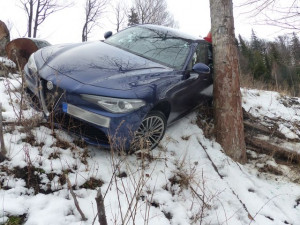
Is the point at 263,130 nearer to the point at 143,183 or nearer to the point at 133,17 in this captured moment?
the point at 143,183

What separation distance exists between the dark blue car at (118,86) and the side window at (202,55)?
0.03 metres

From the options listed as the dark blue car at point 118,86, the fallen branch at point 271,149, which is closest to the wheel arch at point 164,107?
the dark blue car at point 118,86

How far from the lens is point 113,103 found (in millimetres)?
2334

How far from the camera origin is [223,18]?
3580 mm

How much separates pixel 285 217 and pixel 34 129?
300 centimetres

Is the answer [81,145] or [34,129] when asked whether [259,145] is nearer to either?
[81,145]

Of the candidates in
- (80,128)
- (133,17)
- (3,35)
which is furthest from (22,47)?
(133,17)

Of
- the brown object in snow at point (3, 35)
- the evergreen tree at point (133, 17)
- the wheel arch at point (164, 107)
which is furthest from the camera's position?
the evergreen tree at point (133, 17)

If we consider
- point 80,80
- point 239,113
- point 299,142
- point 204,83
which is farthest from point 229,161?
point 80,80

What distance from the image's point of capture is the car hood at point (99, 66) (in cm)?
247

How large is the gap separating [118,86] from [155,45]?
1423mm

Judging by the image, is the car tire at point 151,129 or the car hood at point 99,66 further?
the car tire at point 151,129

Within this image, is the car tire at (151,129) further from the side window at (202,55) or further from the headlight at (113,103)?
the side window at (202,55)

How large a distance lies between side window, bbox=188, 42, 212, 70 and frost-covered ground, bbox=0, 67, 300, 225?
1084 millimetres
